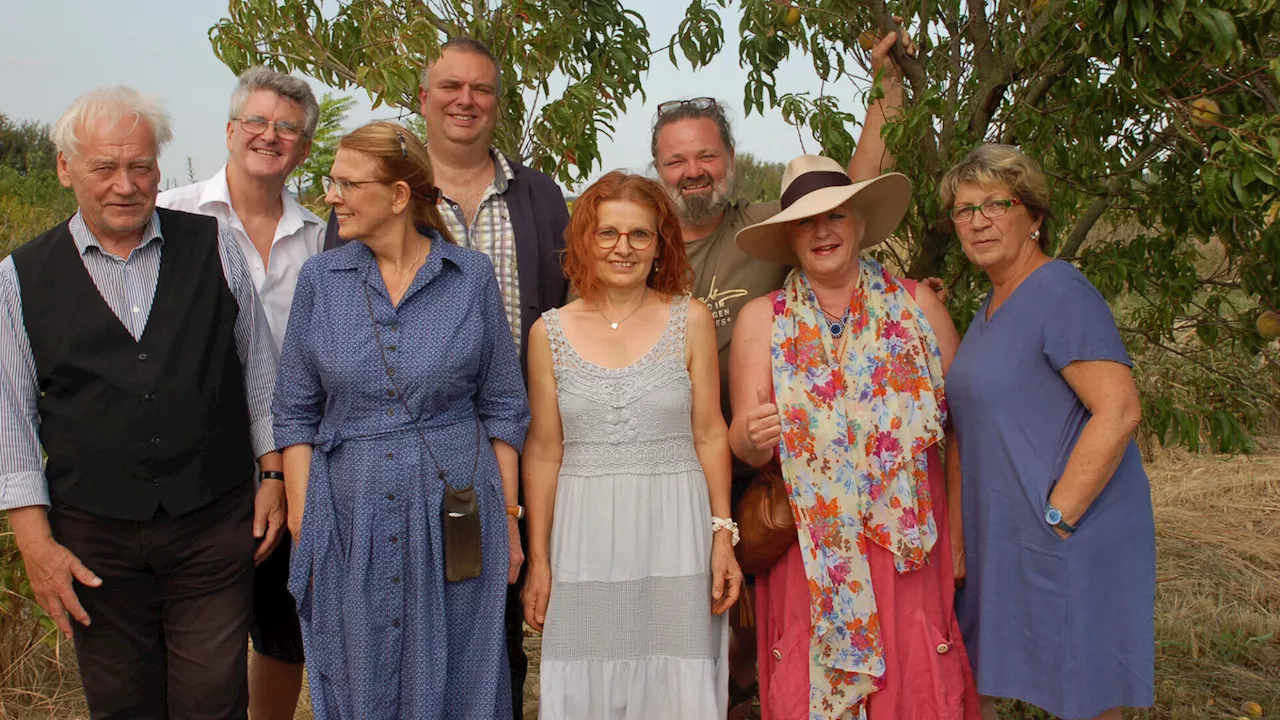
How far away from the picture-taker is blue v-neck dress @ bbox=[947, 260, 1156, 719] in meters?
2.89

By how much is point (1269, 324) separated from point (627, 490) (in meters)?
2.07

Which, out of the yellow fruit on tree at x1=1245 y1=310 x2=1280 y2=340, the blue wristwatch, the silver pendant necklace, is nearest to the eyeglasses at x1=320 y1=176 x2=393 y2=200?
the silver pendant necklace

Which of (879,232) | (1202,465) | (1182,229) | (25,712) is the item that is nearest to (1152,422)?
(1182,229)

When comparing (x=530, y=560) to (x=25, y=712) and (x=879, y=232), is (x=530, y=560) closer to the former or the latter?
(x=879, y=232)

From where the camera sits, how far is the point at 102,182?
281 cm

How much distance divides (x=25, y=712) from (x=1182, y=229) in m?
4.83

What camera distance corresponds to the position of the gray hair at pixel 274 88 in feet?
11.5

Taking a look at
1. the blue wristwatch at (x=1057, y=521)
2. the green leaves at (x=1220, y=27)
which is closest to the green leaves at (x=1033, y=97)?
the green leaves at (x=1220, y=27)

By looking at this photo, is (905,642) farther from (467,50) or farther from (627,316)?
(467,50)

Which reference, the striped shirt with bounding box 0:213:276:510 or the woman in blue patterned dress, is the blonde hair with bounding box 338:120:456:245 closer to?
the woman in blue patterned dress

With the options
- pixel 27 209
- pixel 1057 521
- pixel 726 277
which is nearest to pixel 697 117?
pixel 726 277

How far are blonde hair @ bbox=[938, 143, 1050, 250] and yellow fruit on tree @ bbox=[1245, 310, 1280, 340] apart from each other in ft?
2.75

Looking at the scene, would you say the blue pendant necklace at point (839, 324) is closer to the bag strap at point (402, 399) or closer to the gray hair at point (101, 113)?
the bag strap at point (402, 399)

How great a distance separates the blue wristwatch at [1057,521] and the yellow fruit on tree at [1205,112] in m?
1.10
